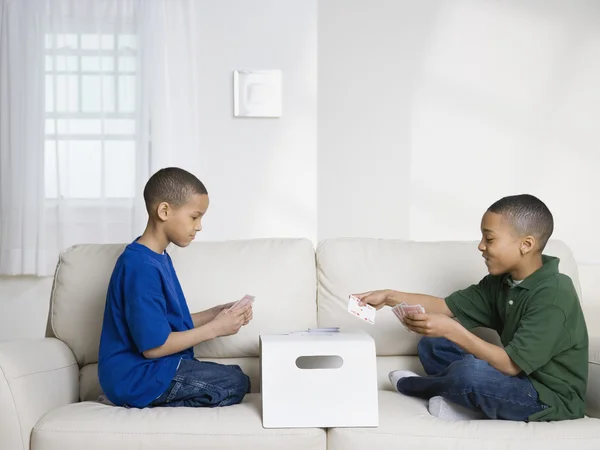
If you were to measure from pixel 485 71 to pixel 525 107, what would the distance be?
310 mm

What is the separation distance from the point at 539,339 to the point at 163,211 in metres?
1.14

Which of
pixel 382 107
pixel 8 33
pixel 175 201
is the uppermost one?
pixel 8 33

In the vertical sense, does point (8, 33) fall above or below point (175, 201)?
above

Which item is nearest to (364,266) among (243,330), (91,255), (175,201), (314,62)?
(243,330)

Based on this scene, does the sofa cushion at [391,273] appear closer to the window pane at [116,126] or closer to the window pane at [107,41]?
the window pane at [116,126]

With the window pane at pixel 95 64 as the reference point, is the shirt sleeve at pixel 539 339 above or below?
below

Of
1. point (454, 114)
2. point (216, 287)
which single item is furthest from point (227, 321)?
point (454, 114)

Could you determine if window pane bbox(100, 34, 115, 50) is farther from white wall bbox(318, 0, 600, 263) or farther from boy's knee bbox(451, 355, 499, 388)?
boy's knee bbox(451, 355, 499, 388)

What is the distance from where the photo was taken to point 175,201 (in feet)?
7.88

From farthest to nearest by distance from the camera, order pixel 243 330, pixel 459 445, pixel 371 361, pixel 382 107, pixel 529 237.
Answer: pixel 382 107 → pixel 243 330 → pixel 529 237 → pixel 371 361 → pixel 459 445

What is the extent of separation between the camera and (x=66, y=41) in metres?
4.07

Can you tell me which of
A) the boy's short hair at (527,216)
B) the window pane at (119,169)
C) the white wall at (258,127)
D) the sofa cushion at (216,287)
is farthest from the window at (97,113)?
the boy's short hair at (527,216)

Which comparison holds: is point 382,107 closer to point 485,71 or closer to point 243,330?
point 485,71

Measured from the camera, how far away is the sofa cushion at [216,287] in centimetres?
255
